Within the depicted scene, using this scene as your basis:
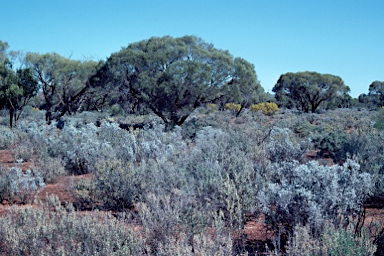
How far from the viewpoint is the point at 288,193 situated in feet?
15.7

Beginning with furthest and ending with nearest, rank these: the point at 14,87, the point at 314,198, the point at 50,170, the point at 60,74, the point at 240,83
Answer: the point at 60,74 < the point at 14,87 < the point at 240,83 < the point at 50,170 < the point at 314,198

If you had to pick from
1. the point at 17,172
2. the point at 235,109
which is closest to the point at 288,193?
the point at 17,172

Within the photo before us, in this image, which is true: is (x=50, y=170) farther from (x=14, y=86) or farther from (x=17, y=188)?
(x=14, y=86)

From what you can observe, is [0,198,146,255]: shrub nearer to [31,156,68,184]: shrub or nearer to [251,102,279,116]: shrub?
[31,156,68,184]: shrub

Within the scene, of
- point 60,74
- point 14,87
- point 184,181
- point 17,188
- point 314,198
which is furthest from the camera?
point 60,74

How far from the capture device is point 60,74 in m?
27.3

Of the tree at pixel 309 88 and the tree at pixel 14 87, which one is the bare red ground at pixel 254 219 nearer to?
the tree at pixel 14 87

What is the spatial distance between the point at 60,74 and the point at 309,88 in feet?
92.7

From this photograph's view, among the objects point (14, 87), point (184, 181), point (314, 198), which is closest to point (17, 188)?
point (184, 181)

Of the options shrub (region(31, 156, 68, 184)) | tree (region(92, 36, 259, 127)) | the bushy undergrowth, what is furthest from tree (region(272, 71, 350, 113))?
shrub (region(31, 156, 68, 184))

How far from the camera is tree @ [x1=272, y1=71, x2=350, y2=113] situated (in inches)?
1732

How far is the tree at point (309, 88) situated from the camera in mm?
44000

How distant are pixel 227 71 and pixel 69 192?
13416mm

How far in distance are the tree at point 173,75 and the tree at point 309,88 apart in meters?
25.3
